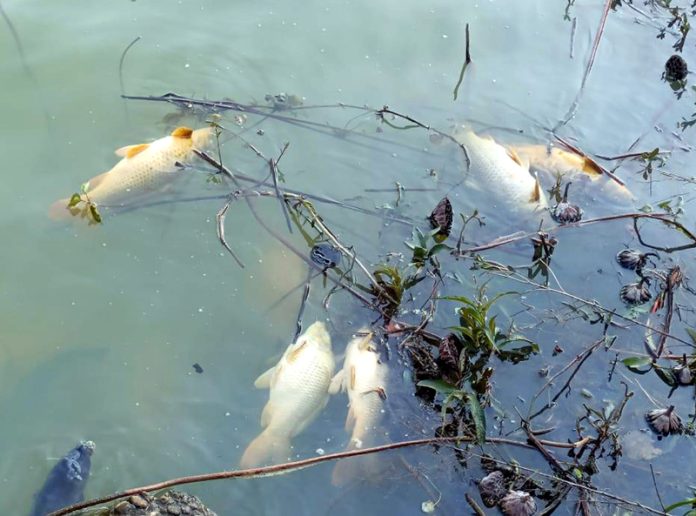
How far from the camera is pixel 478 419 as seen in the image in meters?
3.24

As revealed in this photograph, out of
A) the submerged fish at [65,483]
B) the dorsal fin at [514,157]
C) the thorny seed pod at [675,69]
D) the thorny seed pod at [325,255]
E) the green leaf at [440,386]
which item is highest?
the thorny seed pod at [675,69]

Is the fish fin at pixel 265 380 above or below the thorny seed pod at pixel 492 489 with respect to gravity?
above

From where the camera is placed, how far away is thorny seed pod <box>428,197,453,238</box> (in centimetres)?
429

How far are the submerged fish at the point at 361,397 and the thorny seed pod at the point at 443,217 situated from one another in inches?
39.9

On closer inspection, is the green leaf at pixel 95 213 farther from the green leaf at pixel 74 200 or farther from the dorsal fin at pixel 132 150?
the dorsal fin at pixel 132 150

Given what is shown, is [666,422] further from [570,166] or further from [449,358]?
[570,166]

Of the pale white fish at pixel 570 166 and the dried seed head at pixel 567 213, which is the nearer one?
the dried seed head at pixel 567 213

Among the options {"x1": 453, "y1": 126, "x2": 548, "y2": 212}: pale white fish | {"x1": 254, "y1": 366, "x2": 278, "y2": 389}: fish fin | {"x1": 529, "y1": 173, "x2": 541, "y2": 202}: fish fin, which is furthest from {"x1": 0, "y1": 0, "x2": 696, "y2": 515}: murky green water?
{"x1": 529, "y1": 173, "x2": 541, "y2": 202}: fish fin

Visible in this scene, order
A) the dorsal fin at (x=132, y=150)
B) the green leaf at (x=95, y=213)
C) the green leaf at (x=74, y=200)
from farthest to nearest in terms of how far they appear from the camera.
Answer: the dorsal fin at (x=132, y=150)
the green leaf at (x=95, y=213)
the green leaf at (x=74, y=200)

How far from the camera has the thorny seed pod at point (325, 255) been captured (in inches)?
164

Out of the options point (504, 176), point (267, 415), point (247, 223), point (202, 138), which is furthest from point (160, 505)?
point (504, 176)

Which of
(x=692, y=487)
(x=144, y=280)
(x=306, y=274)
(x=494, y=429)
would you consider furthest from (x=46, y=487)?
(x=692, y=487)

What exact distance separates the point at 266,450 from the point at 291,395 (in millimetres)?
296

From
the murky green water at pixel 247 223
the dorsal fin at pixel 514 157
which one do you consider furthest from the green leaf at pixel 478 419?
the dorsal fin at pixel 514 157
